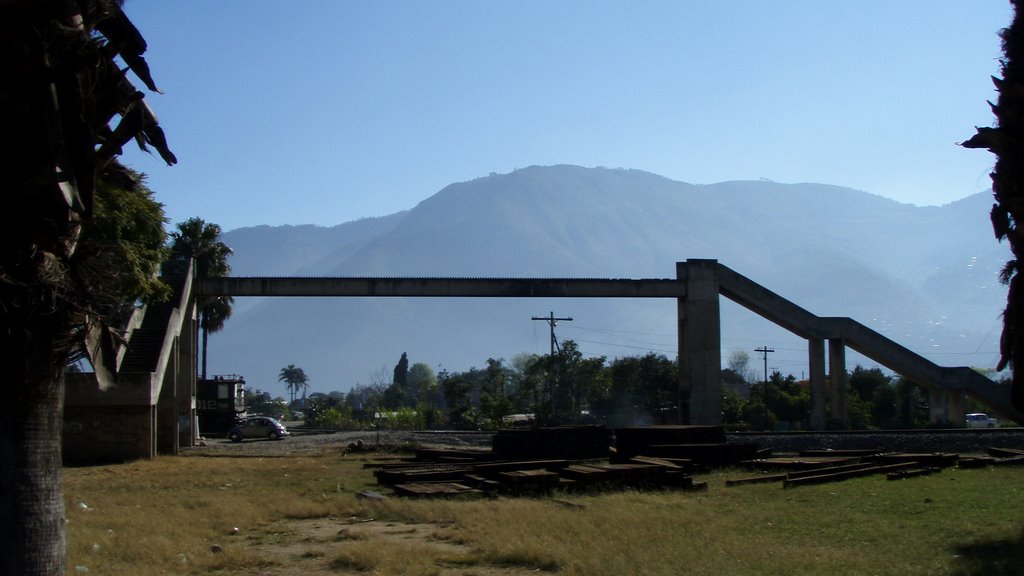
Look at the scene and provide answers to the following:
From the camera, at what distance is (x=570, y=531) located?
41.4ft

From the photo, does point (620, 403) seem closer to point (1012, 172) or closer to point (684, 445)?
point (684, 445)

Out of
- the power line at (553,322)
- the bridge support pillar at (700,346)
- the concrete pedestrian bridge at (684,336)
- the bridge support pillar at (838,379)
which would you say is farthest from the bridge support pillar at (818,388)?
the power line at (553,322)

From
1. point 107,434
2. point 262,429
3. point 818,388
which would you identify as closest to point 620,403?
point 818,388

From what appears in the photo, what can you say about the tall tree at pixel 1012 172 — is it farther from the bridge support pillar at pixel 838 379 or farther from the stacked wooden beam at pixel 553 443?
the bridge support pillar at pixel 838 379

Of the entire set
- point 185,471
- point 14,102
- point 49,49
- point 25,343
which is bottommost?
point 185,471

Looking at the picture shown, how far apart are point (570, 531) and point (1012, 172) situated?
8241mm

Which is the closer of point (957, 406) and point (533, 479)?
point (533, 479)

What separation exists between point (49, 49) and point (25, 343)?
2181 millimetres

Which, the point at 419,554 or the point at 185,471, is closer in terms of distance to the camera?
the point at 419,554

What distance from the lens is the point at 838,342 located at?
4628cm

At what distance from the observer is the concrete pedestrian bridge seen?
34.5 meters

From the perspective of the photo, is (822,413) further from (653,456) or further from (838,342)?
(653,456)

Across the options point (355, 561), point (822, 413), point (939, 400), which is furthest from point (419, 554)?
point (939, 400)

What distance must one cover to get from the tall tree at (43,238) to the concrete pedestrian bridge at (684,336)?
78.9 ft
